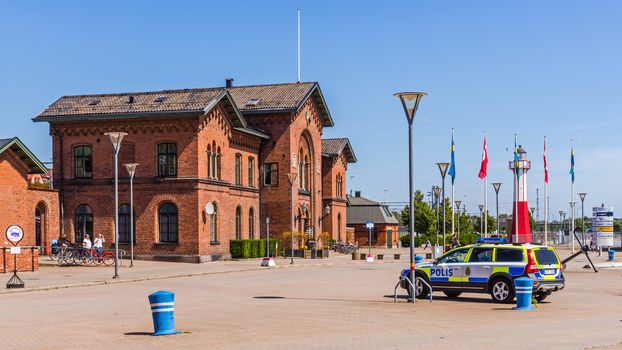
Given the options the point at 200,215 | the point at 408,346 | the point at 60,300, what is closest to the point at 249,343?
the point at 408,346

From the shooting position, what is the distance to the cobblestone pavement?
1558cm

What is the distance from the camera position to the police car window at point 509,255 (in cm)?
2406

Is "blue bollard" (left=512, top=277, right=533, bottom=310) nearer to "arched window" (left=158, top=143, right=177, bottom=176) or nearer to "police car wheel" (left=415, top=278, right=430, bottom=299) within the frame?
"police car wheel" (left=415, top=278, right=430, bottom=299)

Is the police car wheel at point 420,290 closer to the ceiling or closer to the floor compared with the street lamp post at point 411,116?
closer to the floor

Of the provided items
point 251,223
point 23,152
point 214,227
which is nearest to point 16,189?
point 23,152

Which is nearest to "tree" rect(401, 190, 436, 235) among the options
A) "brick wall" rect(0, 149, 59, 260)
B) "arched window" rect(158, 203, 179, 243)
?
"arched window" rect(158, 203, 179, 243)

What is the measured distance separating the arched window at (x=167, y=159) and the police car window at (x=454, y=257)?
2904 cm

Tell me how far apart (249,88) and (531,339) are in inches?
2067

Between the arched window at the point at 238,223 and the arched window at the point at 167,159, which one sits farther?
the arched window at the point at 238,223

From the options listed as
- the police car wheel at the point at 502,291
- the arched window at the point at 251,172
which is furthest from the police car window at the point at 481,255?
the arched window at the point at 251,172

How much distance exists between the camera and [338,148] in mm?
78312

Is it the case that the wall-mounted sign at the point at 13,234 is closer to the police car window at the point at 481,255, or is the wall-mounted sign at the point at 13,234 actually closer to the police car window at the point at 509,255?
the police car window at the point at 481,255

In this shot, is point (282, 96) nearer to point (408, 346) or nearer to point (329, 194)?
point (329, 194)

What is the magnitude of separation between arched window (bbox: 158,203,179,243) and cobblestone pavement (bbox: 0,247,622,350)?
2070cm
